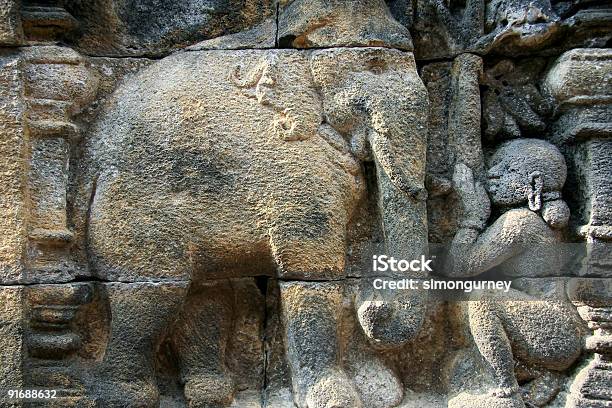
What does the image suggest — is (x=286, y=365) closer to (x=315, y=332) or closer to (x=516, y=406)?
(x=315, y=332)

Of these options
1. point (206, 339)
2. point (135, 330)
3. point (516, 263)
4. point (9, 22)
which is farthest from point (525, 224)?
Result: point (9, 22)

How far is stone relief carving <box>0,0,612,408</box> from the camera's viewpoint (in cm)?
321

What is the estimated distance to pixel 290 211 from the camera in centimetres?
323

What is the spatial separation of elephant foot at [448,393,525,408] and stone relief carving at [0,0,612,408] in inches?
0.4

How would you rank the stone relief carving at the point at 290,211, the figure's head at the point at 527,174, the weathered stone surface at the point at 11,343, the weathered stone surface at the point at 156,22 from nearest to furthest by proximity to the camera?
1. the weathered stone surface at the point at 11,343
2. the stone relief carving at the point at 290,211
3. the figure's head at the point at 527,174
4. the weathered stone surface at the point at 156,22

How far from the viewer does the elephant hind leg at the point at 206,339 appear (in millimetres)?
3283

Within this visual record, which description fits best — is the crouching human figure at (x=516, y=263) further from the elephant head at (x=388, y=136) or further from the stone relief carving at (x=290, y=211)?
the elephant head at (x=388, y=136)

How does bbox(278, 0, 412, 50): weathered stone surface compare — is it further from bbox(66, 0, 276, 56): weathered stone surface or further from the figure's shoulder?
the figure's shoulder

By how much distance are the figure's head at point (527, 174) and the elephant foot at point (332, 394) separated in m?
1.04

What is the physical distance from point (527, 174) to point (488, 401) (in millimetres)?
984

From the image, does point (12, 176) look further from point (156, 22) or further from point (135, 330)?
point (156, 22)

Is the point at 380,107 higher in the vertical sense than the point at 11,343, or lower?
higher

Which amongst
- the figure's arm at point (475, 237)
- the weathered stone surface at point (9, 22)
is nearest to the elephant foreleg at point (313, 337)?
the figure's arm at point (475, 237)

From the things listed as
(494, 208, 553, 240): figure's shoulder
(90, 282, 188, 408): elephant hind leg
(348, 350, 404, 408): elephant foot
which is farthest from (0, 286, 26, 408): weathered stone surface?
(494, 208, 553, 240): figure's shoulder
